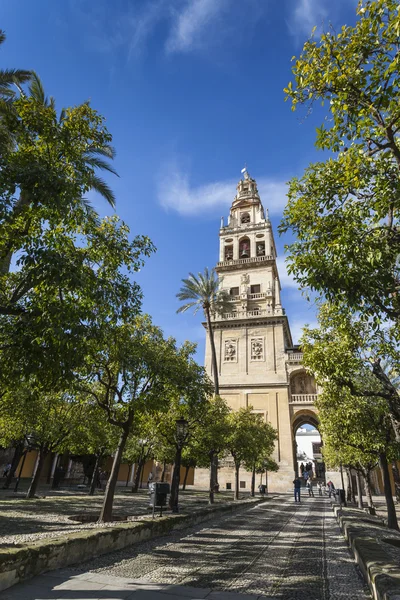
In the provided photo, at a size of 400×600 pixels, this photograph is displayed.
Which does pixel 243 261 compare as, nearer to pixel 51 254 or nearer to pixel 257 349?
pixel 257 349

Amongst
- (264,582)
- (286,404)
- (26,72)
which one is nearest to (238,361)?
(286,404)

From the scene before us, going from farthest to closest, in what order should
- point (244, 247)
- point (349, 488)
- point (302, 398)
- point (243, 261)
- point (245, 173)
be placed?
point (245, 173) < point (244, 247) < point (243, 261) < point (302, 398) < point (349, 488)

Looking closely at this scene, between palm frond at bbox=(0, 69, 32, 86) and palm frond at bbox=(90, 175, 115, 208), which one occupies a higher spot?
palm frond at bbox=(0, 69, 32, 86)

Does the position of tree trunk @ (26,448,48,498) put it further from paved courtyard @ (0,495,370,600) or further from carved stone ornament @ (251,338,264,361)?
carved stone ornament @ (251,338,264,361)

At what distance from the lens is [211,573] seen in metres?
5.80

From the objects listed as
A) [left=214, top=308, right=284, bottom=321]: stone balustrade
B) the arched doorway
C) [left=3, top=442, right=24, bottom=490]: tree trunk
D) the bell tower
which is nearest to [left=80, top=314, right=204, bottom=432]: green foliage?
[left=3, top=442, right=24, bottom=490]: tree trunk

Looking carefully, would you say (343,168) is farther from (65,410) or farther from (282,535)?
(65,410)

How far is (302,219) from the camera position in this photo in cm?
734

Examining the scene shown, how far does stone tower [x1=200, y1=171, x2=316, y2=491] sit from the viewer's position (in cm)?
3544

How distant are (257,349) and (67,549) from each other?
114 ft

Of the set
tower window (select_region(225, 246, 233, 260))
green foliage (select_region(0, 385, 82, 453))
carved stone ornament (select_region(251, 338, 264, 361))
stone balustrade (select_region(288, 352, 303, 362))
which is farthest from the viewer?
tower window (select_region(225, 246, 233, 260))

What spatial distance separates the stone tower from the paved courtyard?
86.1 ft

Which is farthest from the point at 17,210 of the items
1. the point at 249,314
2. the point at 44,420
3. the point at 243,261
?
the point at 243,261

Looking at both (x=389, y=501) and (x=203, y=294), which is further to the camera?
(x=203, y=294)
